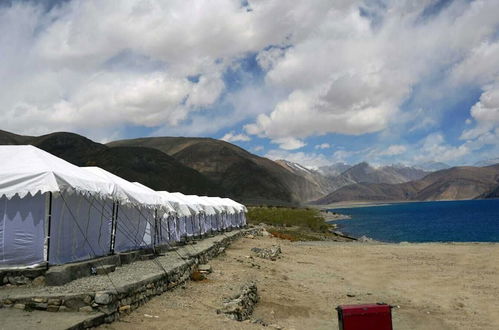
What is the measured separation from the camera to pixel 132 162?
366 feet

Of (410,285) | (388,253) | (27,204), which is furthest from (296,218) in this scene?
(27,204)

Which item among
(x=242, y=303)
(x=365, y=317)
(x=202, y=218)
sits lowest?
(x=242, y=303)

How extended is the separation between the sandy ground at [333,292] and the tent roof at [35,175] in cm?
383

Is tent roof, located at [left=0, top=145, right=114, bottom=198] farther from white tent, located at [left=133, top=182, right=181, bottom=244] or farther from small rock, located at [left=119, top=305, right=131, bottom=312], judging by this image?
white tent, located at [left=133, top=182, right=181, bottom=244]

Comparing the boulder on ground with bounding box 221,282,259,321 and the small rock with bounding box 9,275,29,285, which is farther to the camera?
the boulder on ground with bounding box 221,282,259,321

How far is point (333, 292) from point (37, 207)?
10.8 meters

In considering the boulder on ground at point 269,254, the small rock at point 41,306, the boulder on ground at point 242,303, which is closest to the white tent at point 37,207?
the small rock at point 41,306

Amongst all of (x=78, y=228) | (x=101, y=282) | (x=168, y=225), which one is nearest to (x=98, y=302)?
(x=101, y=282)

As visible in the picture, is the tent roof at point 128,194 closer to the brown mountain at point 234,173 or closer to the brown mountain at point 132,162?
the brown mountain at point 132,162

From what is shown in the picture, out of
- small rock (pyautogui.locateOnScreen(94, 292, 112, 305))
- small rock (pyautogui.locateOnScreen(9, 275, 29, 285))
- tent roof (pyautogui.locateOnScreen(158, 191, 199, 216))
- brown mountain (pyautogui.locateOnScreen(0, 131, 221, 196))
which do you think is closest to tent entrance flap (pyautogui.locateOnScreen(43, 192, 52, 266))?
small rock (pyautogui.locateOnScreen(9, 275, 29, 285))

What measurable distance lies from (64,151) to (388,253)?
114 metres

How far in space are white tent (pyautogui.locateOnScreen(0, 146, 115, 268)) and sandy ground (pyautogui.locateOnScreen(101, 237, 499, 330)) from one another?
3.23m

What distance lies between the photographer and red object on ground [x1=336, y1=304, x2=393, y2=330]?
7191 mm

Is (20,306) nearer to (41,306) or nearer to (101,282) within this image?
(41,306)
